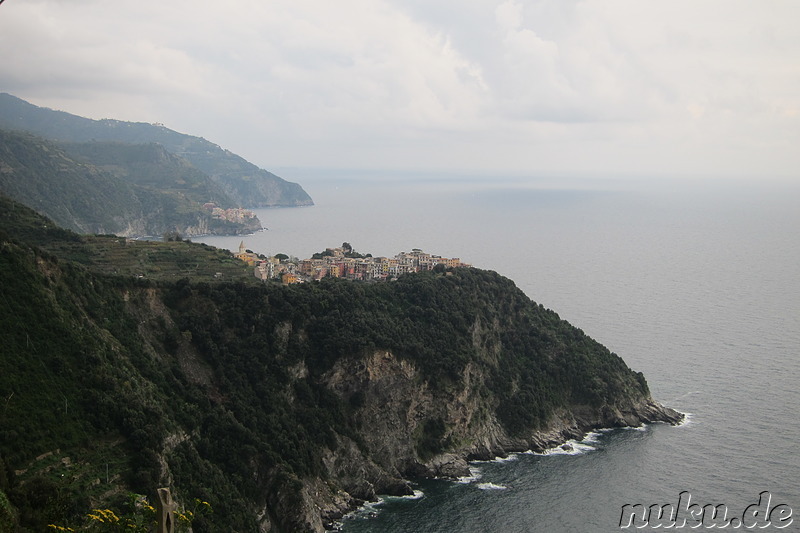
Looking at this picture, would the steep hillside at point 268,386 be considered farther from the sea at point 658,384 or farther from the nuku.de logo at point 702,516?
the nuku.de logo at point 702,516

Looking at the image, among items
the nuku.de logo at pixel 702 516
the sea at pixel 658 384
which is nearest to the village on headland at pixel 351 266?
the sea at pixel 658 384

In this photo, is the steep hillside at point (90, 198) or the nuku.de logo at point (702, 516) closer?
Answer: the nuku.de logo at point (702, 516)

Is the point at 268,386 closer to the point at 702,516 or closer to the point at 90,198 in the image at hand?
the point at 702,516

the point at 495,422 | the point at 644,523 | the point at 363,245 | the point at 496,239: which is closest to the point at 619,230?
the point at 496,239

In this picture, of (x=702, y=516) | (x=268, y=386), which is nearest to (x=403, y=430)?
(x=268, y=386)

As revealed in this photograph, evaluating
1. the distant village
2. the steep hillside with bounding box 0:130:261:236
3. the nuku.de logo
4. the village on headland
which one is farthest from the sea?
the steep hillside with bounding box 0:130:261:236

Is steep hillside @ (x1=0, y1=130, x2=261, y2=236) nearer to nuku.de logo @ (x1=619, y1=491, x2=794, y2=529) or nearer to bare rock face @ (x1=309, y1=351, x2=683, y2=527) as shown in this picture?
bare rock face @ (x1=309, y1=351, x2=683, y2=527)

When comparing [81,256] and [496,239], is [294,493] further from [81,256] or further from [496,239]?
[496,239]
